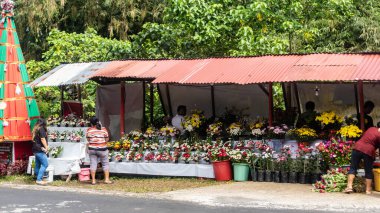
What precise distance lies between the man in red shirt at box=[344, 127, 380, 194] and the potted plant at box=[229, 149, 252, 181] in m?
2.93

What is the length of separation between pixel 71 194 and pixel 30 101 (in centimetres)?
547

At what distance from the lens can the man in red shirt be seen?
1190cm

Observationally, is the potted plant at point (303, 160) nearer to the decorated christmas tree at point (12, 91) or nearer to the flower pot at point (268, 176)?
the flower pot at point (268, 176)

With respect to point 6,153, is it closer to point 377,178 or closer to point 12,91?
point 12,91

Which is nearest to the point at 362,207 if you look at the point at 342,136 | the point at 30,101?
the point at 342,136

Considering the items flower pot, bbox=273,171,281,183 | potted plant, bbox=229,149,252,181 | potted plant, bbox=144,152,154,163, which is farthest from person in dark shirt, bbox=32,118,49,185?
flower pot, bbox=273,171,281,183

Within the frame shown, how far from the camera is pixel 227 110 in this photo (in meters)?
17.6

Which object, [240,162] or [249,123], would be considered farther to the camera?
[249,123]

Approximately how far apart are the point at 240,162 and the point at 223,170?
0.48 metres

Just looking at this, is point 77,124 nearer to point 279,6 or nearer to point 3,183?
point 3,183

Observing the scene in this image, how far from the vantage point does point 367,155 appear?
39.1ft

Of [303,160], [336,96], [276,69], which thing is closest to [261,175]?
[303,160]

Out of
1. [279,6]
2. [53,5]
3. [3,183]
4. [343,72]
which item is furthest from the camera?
[53,5]

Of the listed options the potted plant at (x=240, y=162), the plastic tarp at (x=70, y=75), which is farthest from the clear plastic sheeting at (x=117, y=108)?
the potted plant at (x=240, y=162)
